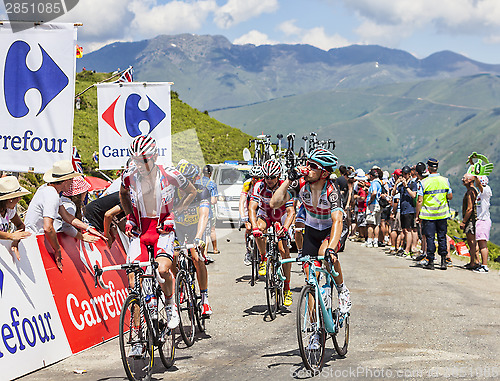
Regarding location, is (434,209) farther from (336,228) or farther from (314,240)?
(336,228)

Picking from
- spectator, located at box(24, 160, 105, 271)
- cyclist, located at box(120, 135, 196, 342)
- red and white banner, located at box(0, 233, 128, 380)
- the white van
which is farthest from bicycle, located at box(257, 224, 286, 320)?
the white van

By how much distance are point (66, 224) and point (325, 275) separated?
3.25 meters

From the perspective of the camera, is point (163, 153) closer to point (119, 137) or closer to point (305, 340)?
point (119, 137)

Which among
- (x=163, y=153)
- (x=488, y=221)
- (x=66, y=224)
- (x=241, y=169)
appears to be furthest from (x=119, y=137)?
(x=241, y=169)

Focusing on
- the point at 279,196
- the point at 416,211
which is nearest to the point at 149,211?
the point at 279,196

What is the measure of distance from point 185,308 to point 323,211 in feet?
6.74

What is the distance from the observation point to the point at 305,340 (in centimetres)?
645

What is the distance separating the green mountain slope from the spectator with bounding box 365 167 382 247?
30517 millimetres

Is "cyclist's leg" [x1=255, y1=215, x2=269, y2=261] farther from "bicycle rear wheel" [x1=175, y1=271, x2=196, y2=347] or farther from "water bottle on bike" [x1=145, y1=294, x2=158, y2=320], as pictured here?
"water bottle on bike" [x1=145, y1=294, x2=158, y2=320]

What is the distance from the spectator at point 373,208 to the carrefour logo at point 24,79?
12.4 m

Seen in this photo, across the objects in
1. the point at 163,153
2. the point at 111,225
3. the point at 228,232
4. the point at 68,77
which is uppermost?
the point at 68,77

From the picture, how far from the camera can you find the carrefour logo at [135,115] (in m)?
14.7

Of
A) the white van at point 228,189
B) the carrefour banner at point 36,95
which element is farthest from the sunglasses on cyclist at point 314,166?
the white van at point 228,189

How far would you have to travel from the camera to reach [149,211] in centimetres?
694
